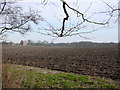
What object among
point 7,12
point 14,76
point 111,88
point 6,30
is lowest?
point 111,88

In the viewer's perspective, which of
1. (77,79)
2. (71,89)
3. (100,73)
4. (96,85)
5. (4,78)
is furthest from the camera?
(100,73)

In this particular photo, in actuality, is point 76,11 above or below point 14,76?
above

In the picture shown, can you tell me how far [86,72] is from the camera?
43.2ft

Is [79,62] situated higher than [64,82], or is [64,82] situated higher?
[64,82]

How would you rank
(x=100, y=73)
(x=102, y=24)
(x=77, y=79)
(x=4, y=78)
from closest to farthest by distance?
(x=102, y=24)
(x=4, y=78)
(x=77, y=79)
(x=100, y=73)

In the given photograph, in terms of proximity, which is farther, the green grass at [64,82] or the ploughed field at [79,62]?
the ploughed field at [79,62]

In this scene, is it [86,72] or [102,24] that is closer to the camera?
[102,24]

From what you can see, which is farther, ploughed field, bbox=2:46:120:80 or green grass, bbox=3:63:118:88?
ploughed field, bbox=2:46:120:80

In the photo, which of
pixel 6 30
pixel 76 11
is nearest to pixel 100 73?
pixel 6 30

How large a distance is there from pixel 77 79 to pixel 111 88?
1.98m

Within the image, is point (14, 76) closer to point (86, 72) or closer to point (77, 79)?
point (77, 79)

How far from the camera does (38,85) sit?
935 cm

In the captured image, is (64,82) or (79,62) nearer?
(64,82)

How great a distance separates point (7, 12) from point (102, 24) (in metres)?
7.04
